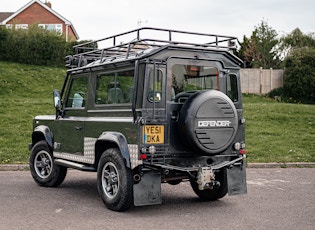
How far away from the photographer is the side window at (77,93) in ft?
28.7

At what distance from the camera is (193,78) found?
7699mm

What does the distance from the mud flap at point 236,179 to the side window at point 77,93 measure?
269cm

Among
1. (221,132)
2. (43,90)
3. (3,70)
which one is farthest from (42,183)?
(3,70)

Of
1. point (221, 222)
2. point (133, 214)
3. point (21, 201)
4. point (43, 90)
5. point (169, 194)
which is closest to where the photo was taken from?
point (221, 222)

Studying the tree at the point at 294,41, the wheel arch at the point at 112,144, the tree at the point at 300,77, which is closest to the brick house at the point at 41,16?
the tree at the point at 294,41

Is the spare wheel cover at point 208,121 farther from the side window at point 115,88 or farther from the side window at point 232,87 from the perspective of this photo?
the side window at point 115,88

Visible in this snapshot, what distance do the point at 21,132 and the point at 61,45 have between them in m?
16.0

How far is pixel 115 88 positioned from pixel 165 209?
6.34 feet

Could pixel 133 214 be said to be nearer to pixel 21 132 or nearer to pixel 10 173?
pixel 10 173

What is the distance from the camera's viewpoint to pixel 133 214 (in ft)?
23.8

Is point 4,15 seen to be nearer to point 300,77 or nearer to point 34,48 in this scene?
point 34,48

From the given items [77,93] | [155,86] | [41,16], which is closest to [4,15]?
[41,16]

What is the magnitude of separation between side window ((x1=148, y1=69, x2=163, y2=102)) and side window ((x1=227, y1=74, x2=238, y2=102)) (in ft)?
4.21

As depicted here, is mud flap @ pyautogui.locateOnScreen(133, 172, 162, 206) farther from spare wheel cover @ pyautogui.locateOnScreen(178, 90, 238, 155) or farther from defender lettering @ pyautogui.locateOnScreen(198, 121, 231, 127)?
defender lettering @ pyautogui.locateOnScreen(198, 121, 231, 127)
